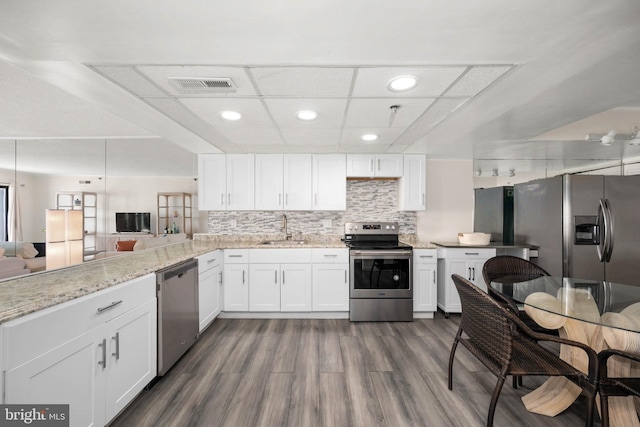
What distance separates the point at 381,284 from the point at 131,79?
122 inches

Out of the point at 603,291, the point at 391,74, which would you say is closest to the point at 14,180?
the point at 391,74

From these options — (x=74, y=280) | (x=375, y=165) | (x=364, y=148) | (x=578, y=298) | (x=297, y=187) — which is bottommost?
(x=578, y=298)

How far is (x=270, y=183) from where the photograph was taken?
383 centimetres

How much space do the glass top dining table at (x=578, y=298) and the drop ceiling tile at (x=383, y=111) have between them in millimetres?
1535

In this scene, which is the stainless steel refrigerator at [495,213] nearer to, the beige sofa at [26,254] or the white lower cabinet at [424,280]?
the white lower cabinet at [424,280]

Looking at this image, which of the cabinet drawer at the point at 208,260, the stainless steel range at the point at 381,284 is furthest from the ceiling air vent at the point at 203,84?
the stainless steel range at the point at 381,284

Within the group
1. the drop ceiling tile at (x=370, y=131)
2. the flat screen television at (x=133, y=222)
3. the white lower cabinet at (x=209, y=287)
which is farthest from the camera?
the white lower cabinet at (x=209, y=287)

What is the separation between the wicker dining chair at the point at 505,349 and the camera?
149cm

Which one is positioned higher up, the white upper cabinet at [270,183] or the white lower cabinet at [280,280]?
the white upper cabinet at [270,183]

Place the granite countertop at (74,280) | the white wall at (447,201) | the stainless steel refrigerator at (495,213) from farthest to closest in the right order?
the white wall at (447,201), the stainless steel refrigerator at (495,213), the granite countertop at (74,280)

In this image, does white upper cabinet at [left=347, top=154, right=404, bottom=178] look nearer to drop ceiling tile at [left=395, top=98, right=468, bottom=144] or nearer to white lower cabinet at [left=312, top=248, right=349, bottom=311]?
drop ceiling tile at [left=395, top=98, right=468, bottom=144]

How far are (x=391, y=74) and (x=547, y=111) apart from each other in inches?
67.5

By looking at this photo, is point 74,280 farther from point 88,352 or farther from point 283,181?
point 283,181

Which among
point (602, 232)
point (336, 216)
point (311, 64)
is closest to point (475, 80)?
point (311, 64)
